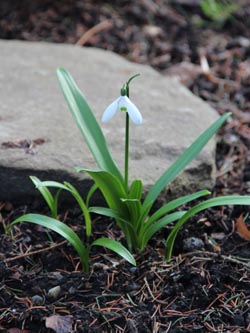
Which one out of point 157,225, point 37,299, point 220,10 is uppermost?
point 220,10

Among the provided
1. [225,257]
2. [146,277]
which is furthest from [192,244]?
[146,277]

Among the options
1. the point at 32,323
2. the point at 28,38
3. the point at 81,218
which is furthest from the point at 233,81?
the point at 32,323

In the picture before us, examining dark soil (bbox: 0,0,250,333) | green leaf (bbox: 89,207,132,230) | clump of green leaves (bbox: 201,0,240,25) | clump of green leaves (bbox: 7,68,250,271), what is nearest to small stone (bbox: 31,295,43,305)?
dark soil (bbox: 0,0,250,333)

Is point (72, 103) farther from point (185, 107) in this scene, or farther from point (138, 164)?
point (185, 107)

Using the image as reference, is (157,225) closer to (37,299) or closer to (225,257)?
(225,257)

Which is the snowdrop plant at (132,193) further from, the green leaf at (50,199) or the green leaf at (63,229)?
the green leaf at (50,199)
